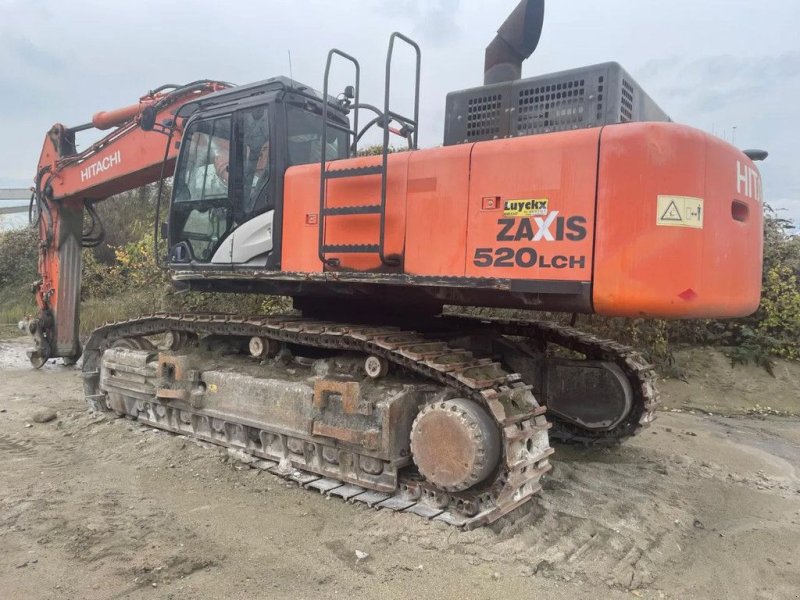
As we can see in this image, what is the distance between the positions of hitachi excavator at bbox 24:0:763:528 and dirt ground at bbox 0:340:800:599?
274 mm

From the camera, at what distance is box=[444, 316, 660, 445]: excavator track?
5066 mm

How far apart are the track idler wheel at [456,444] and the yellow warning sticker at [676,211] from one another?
1.49 m

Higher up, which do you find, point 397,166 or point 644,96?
point 644,96

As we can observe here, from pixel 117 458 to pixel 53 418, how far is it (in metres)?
1.69

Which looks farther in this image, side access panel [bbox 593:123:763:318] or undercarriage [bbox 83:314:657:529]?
undercarriage [bbox 83:314:657:529]

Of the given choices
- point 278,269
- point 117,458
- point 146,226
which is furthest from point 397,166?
point 146,226

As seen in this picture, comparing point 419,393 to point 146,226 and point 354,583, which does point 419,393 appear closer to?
point 354,583

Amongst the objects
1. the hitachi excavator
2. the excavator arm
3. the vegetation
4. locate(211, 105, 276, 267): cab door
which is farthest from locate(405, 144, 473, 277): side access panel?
the vegetation

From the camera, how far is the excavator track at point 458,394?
3.60 metres

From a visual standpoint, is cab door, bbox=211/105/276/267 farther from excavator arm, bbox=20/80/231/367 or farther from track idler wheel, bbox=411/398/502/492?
track idler wheel, bbox=411/398/502/492

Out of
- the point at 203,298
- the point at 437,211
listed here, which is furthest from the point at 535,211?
the point at 203,298

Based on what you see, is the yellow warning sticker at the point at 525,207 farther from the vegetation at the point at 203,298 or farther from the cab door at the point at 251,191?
the vegetation at the point at 203,298

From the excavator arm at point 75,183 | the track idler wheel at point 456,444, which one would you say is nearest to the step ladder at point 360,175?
the track idler wheel at point 456,444

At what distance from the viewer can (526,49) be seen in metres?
4.27
